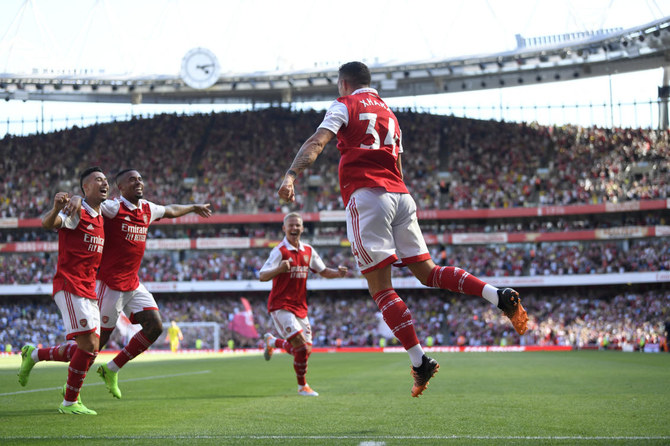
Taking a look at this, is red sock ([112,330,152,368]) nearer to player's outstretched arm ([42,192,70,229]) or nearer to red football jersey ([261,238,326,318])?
player's outstretched arm ([42,192,70,229])

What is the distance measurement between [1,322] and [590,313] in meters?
35.2

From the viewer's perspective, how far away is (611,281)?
4394 cm

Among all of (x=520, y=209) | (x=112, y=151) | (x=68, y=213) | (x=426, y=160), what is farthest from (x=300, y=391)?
(x=112, y=151)

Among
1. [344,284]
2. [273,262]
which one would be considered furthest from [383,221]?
[344,284]

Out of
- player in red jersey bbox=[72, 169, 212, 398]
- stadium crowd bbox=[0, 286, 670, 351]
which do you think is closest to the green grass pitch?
player in red jersey bbox=[72, 169, 212, 398]

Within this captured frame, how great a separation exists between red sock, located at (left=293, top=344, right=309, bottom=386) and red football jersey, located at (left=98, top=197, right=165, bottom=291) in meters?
2.97

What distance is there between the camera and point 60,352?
8711 mm

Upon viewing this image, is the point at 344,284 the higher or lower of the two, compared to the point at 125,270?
lower

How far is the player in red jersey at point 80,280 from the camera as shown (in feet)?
26.6

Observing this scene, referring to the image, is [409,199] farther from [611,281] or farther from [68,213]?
[611,281]

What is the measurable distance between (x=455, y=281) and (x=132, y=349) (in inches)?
185

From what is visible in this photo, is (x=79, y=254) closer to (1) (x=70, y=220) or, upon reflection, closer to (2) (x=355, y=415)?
(1) (x=70, y=220)

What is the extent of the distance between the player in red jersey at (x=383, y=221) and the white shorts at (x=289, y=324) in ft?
17.4

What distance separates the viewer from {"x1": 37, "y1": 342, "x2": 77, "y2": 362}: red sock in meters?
8.67
